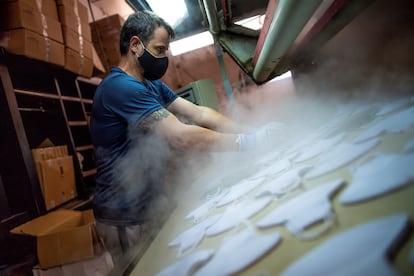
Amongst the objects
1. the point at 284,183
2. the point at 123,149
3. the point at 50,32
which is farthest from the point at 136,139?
the point at 50,32

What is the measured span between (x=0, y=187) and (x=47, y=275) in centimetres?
91

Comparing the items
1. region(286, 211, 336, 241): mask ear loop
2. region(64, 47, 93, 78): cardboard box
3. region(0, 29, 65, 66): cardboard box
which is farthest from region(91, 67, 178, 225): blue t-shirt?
region(64, 47, 93, 78): cardboard box

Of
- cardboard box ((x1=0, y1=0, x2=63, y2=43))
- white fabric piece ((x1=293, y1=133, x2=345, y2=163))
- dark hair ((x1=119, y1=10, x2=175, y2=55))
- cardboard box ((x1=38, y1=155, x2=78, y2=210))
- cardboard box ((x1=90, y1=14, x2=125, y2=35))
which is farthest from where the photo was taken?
cardboard box ((x1=90, y1=14, x2=125, y2=35))

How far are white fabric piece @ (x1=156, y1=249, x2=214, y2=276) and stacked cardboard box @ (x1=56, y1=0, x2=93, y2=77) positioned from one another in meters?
2.92

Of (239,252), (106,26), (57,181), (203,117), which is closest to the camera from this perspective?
(239,252)

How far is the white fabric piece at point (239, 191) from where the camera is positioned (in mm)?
1068

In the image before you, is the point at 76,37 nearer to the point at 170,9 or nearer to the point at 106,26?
the point at 106,26

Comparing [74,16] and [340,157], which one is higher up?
[74,16]

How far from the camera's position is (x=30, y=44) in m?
2.46

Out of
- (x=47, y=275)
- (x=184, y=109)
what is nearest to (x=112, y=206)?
(x=184, y=109)

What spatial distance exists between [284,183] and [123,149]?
3.22 feet

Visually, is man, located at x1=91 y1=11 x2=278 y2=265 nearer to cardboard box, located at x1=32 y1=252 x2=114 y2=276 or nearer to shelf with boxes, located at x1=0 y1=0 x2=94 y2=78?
cardboard box, located at x1=32 y1=252 x2=114 y2=276

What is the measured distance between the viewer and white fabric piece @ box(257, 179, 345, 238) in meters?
0.59

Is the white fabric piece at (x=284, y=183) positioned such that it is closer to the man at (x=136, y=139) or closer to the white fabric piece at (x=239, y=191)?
the white fabric piece at (x=239, y=191)
